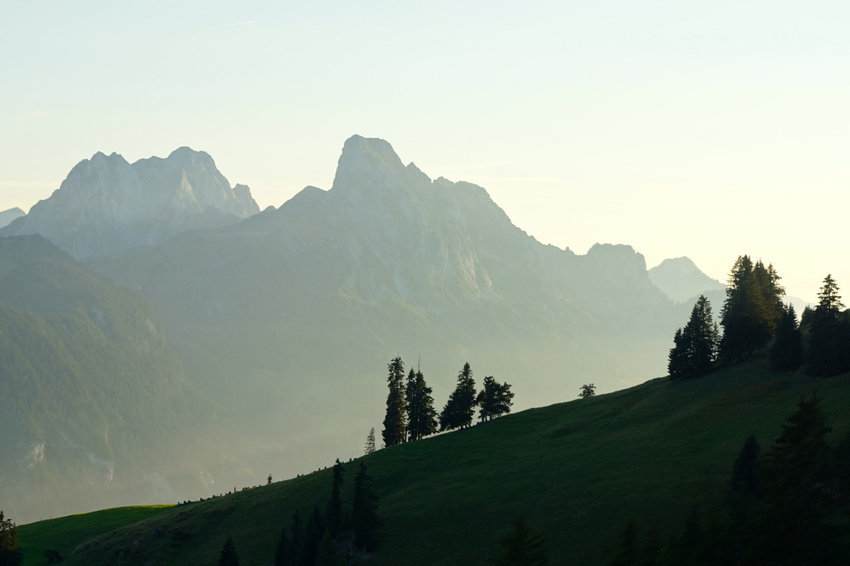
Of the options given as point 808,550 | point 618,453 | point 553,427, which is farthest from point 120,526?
point 808,550

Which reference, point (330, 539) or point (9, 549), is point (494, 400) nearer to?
point (330, 539)

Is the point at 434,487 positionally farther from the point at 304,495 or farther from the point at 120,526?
the point at 120,526

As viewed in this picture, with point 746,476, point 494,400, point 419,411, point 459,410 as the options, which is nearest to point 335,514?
point 746,476

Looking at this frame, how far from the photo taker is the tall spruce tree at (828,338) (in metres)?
93.4

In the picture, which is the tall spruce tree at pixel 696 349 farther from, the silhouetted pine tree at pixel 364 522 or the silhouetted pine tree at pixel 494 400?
the silhouetted pine tree at pixel 364 522

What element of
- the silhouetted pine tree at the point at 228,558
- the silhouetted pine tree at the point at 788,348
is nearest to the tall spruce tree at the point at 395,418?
the silhouetted pine tree at the point at 228,558

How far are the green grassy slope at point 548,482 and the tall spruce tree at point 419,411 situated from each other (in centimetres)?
1745

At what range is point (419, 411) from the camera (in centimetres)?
14675

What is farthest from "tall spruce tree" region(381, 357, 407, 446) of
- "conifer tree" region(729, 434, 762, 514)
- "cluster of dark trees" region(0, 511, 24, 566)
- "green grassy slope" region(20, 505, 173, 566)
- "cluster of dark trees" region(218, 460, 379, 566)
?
"conifer tree" region(729, 434, 762, 514)

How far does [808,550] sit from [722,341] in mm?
68947

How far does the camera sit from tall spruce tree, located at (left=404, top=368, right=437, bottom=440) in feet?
478

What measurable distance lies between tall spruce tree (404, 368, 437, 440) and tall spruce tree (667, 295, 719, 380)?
41.9m

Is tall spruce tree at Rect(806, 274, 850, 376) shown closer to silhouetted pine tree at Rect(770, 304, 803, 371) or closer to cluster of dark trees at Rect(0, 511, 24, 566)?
silhouetted pine tree at Rect(770, 304, 803, 371)

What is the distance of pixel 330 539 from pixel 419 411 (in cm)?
6334
